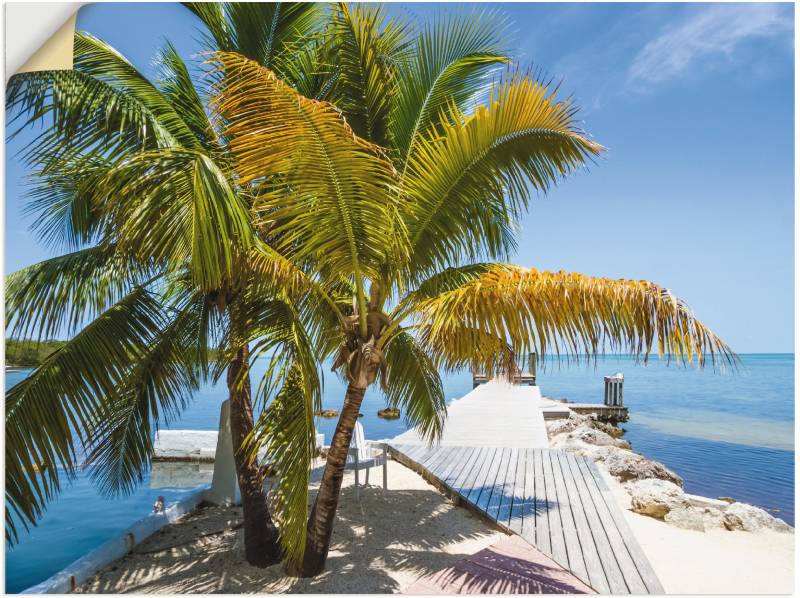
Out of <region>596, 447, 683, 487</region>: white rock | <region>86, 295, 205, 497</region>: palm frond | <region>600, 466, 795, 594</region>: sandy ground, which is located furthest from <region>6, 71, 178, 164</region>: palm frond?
<region>596, 447, 683, 487</region>: white rock

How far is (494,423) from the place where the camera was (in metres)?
9.93

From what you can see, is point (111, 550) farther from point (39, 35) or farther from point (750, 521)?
point (750, 521)

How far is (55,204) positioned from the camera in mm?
4199

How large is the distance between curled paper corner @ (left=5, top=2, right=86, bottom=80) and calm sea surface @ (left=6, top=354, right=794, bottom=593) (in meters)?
1.85

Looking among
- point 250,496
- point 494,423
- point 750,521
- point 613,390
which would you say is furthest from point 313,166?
point 613,390

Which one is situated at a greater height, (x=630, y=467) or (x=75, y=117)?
(x=75, y=117)

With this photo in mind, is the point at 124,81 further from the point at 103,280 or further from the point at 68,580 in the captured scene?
the point at 68,580

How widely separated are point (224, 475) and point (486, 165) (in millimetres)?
4509

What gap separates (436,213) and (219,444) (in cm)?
385

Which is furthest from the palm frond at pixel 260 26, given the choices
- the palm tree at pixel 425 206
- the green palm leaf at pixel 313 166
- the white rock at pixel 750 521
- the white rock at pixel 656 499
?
the white rock at pixel 750 521

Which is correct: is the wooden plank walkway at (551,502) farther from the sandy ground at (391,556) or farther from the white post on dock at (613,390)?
the white post on dock at (613,390)

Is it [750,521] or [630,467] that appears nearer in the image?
[750,521]

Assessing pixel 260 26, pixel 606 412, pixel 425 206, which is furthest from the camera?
pixel 606 412

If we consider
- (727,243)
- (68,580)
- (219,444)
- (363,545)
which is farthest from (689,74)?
(68,580)
